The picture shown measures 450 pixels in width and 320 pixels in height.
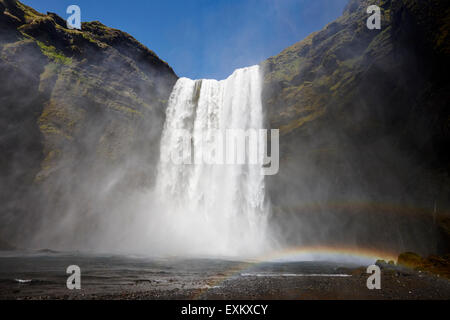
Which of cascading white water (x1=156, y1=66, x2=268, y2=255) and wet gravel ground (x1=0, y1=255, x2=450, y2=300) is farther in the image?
cascading white water (x1=156, y1=66, x2=268, y2=255)

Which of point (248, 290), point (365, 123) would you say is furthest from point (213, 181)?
point (248, 290)

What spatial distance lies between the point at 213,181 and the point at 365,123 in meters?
15.6

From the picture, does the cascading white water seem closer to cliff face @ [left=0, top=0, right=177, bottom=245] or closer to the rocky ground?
cliff face @ [left=0, top=0, right=177, bottom=245]

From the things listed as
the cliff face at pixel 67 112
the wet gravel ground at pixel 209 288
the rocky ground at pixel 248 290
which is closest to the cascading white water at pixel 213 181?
the cliff face at pixel 67 112

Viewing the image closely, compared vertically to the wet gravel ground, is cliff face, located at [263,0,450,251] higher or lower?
higher

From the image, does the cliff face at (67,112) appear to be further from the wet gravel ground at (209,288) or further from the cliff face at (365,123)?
the wet gravel ground at (209,288)

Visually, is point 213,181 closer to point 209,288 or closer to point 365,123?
point 365,123

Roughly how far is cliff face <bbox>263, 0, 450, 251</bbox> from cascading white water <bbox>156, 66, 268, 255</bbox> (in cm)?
227

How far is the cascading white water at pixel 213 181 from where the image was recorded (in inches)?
1023

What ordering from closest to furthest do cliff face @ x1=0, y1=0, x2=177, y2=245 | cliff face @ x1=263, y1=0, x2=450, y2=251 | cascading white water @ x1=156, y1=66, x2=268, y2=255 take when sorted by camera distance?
cliff face @ x1=263, y1=0, x2=450, y2=251
cliff face @ x1=0, y1=0, x2=177, y2=245
cascading white water @ x1=156, y1=66, x2=268, y2=255

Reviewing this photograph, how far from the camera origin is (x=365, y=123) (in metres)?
21.5

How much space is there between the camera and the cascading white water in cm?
2598

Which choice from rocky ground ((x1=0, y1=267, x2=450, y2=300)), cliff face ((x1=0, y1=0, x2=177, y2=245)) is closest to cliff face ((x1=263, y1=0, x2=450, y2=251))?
rocky ground ((x1=0, y1=267, x2=450, y2=300))
